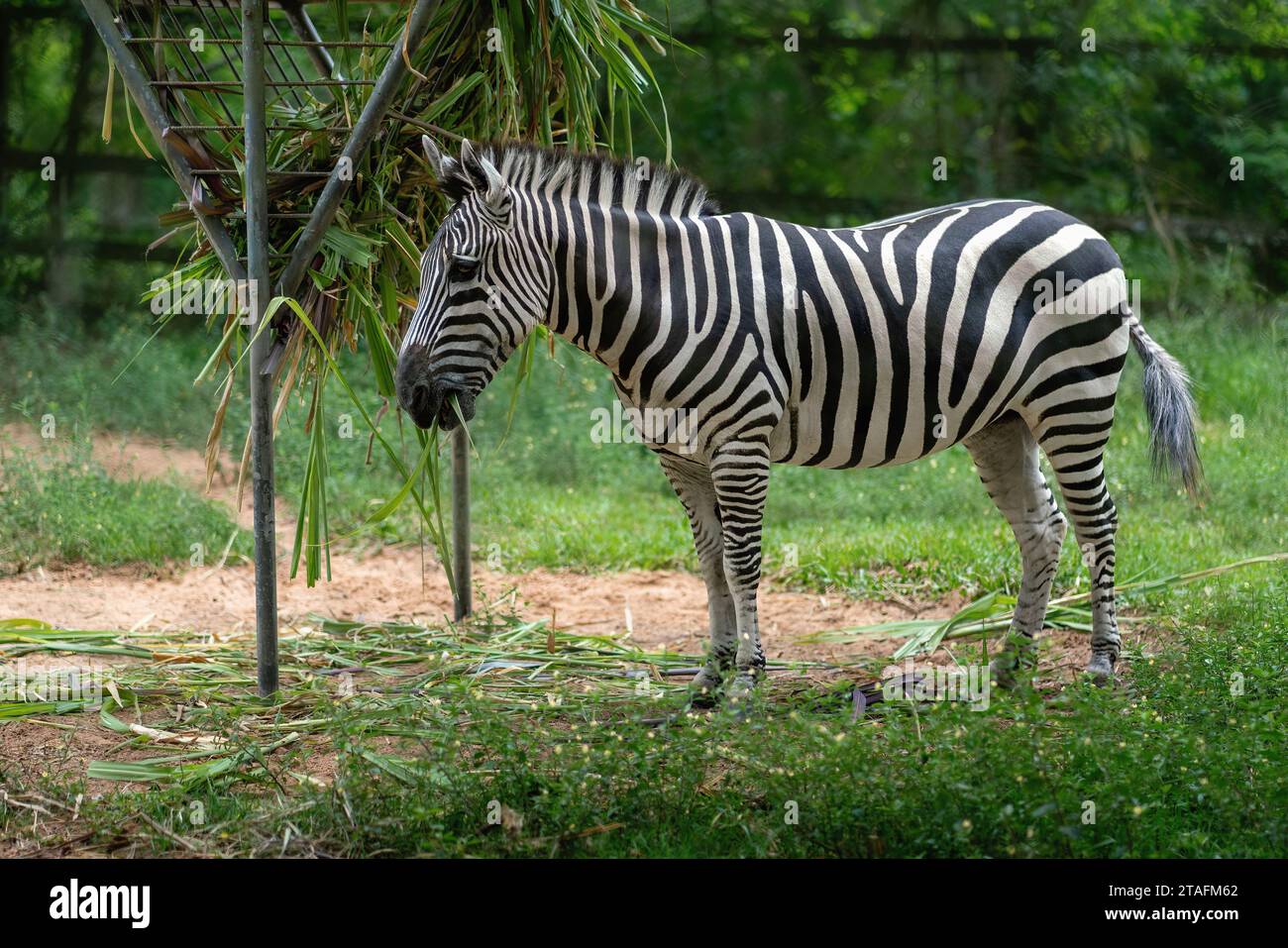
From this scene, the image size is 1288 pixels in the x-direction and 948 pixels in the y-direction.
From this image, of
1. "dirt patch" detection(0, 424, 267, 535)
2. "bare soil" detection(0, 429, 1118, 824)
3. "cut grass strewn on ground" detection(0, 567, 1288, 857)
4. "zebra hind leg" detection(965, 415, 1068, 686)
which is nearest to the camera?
"cut grass strewn on ground" detection(0, 567, 1288, 857)

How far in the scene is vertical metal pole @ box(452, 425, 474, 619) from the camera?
632 centimetres

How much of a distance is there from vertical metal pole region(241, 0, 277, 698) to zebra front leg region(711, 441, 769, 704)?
67.0 inches

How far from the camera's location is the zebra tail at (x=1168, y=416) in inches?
209

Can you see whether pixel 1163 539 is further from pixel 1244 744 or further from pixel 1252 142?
pixel 1252 142

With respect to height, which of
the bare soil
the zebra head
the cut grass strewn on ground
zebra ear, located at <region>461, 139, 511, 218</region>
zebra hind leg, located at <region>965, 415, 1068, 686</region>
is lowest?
the cut grass strewn on ground

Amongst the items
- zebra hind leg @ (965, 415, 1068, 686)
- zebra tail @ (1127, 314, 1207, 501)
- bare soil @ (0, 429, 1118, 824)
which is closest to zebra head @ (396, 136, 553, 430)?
bare soil @ (0, 429, 1118, 824)

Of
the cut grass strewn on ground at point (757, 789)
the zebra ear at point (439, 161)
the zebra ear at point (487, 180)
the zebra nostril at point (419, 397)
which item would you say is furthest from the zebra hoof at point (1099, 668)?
the zebra ear at point (439, 161)

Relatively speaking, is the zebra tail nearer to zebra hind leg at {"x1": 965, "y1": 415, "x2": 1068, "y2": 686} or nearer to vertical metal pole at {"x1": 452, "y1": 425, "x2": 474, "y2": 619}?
zebra hind leg at {"x1": 965, "y1": 415, "x2": 1068, "y2": 686}

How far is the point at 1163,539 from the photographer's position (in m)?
6.98

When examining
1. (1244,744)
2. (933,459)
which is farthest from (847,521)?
(1244,744)

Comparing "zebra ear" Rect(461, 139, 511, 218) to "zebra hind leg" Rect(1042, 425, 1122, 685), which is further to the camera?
"zebra hind leg" Rect(1042, 425, 1122, 685)

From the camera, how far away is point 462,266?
4477mm

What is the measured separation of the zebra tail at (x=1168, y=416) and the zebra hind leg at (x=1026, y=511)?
52 centimetres

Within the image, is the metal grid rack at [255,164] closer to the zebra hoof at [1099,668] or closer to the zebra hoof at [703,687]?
the zebra hoof at [703,687]
